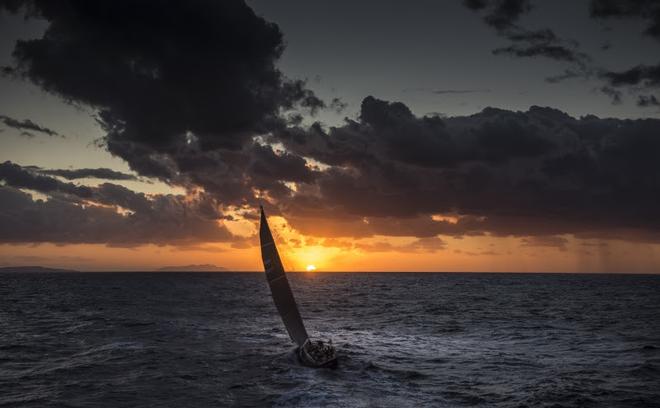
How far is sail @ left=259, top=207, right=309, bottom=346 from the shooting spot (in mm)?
35491

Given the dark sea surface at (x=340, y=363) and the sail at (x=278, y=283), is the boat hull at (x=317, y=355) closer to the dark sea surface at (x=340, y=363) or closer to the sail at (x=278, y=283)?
the dark sea surface at (x=340, y=363)

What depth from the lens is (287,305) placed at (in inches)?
1484

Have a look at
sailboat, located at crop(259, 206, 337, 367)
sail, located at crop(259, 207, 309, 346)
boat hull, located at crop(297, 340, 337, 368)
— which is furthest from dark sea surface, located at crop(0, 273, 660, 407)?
sail, located at crop(259, 207, 309, 346)

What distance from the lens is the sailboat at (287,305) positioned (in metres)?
35.3

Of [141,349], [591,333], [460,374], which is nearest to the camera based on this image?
[460,374]

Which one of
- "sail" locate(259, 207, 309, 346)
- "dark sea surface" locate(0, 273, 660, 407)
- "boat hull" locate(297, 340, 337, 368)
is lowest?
"dark sea surface" locate(0, 273, 660, 407)

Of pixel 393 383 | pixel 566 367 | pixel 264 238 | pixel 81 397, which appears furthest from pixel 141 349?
pixel 566 367

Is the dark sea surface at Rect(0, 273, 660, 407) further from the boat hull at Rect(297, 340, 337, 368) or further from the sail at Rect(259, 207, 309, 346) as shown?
the sail at Rect(259, 207, 309, 346)

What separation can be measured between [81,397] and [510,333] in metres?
44.6

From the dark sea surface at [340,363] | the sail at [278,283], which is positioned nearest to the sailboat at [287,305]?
the sail at [278,283]

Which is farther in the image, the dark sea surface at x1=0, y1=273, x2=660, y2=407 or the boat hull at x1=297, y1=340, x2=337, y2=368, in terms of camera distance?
the boat hull at x1=297, y1=340, x2=337, y2=368

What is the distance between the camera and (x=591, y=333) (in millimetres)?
53406

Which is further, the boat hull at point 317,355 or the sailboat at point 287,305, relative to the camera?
the sailboat at point 287,305

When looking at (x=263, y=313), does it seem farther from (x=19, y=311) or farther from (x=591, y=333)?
(x=591, y=333)
